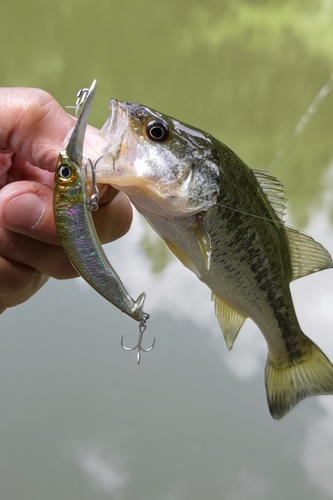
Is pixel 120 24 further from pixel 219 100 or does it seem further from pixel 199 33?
pixel 219 100

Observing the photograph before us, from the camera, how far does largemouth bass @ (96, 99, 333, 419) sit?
1.00 metres

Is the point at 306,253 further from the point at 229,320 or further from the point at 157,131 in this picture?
the point at 157,131

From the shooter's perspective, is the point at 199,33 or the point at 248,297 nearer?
the point at 248,297

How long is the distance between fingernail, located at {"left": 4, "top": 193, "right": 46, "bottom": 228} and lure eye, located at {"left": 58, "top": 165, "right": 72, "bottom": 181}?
1.22ft

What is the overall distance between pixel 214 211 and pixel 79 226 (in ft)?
1.04

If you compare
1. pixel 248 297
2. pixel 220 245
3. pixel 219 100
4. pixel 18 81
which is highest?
pixel 220 245

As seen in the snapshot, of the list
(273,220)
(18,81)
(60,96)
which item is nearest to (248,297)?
(273,220)

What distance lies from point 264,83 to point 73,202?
18.6ft

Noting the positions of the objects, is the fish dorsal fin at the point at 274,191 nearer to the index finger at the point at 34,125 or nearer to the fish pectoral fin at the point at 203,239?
the fish pectoral fin at the point at 203,239

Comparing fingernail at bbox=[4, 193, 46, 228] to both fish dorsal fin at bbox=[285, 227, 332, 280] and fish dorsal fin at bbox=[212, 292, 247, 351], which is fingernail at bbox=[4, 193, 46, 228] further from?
fish dorsal fin at bbox=[285, 227, 332, 280]

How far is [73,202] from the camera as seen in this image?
83 centimetres

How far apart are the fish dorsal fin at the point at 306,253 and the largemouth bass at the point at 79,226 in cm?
54

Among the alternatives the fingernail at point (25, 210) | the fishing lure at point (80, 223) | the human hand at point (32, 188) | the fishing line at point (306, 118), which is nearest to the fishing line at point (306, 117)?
the fishing line at point (306, 118)

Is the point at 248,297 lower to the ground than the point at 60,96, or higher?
higher
